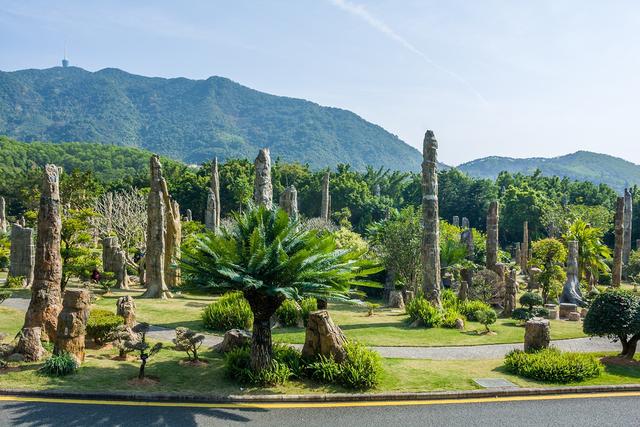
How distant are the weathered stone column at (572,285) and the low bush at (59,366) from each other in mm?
23545

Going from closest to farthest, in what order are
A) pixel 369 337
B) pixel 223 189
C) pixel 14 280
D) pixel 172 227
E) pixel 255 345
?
pixel 255 345 < pixel 369 337 < pixel 14 280 < pixel 172 227 < pixel 223 189

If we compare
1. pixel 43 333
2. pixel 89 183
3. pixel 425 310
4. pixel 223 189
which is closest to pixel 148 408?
pixel 43 333

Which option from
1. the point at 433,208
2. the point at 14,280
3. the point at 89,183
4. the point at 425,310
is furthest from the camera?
the point at 89,183

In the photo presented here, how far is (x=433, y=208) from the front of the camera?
2217cm

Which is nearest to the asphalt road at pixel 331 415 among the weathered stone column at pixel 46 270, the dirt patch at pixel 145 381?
the dirt patch at pixel 145 381

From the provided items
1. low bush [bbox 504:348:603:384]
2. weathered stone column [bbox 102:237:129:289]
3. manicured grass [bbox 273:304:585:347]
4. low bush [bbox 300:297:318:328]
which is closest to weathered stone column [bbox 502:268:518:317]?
manicured grass [bbox 273:304:585:347]

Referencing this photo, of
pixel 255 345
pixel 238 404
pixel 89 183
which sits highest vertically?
pixel 89 183

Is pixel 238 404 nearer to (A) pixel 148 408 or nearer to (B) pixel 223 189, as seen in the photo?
(A) pixel 148 408

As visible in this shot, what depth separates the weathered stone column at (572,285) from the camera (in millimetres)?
26750

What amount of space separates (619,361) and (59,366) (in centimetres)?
1372

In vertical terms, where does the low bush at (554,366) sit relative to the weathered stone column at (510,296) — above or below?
below

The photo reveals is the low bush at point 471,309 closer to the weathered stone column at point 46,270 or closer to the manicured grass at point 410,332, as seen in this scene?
the manicured grass at point 410,332

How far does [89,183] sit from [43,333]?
3771 centimetres

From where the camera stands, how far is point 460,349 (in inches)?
631
